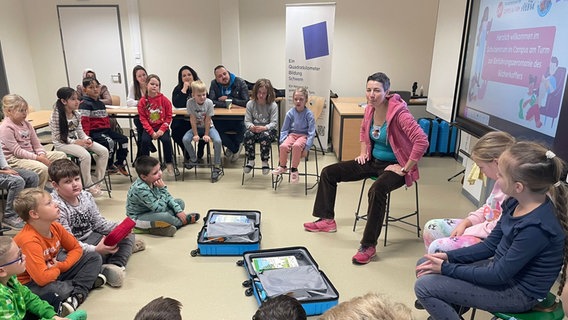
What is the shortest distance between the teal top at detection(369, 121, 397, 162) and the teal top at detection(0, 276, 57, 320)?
241 centimetres

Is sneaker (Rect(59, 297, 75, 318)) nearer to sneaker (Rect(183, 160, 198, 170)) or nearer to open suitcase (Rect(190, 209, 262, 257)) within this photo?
open suitcase (Rect(190, 209, 262, 257))

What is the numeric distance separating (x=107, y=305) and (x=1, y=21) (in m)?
5.96

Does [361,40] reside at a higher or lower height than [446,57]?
higher

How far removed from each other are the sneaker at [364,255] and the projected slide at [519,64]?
134cm

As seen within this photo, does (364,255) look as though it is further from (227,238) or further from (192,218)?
(192,218)

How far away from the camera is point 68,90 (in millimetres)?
3834

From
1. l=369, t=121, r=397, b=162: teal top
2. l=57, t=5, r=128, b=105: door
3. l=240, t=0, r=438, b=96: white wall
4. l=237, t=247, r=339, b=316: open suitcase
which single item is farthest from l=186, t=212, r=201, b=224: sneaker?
l=57, t=5, r=128, b=105: door

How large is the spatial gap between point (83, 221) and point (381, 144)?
89.6 inches

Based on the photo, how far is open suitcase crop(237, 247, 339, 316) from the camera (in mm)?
2230

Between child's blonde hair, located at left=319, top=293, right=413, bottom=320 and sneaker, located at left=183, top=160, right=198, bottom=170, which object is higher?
child's blonde hair, located at left=319, top=293, right=413, bottom=320

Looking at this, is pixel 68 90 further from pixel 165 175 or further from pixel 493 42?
pixel 493 42

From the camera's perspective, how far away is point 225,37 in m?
6.44

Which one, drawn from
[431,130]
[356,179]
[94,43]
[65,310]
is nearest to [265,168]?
[356,179]

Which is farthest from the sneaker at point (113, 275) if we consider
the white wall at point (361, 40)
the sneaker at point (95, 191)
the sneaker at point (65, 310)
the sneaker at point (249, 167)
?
the white wall at point (361, 40)
